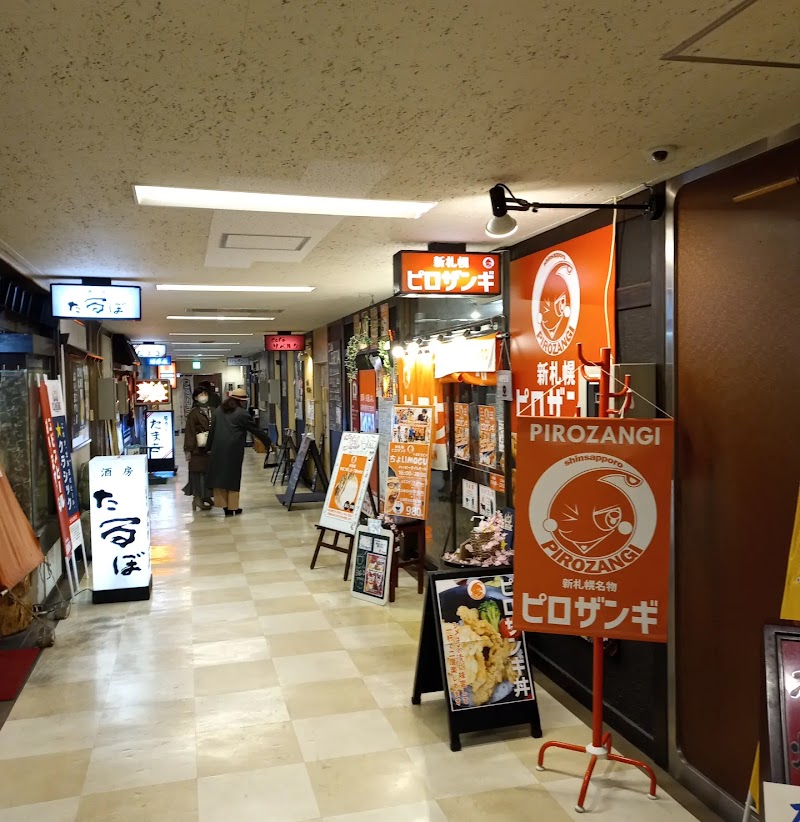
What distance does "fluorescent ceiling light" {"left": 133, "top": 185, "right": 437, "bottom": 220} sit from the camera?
3357mm

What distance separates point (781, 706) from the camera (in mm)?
1944

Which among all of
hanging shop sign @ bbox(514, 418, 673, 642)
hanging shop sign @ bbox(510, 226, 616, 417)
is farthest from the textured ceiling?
hanging shop sign @ bbox(514, 418, 673, 642)

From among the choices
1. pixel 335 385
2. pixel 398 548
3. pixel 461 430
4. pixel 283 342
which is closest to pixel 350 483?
pixel 398 548

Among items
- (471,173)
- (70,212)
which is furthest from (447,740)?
(70,212)

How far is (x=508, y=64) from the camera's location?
79.4 inches

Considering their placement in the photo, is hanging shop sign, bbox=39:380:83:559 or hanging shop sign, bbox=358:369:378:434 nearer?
hanging shop sign, bbox=39:380:83:559

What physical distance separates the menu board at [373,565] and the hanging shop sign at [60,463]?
2.23m

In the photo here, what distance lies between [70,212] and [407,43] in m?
2.44

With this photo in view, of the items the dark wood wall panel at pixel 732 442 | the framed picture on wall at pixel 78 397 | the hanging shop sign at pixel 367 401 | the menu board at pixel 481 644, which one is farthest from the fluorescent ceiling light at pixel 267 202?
the framed picture on wall at pixel 78 397

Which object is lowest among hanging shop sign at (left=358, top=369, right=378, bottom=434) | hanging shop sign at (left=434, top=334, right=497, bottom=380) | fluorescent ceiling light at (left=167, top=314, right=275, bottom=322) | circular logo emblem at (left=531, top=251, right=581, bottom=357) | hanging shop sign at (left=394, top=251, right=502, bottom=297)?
hanging shop sign at (left=358, top=369, right=378, bottom=434)

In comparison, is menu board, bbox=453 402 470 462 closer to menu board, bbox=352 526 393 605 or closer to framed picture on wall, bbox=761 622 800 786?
menu board, bbox=352 526 393 605

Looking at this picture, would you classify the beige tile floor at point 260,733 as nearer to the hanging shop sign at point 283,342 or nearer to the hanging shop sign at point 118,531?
the hanging shop sign at point 118,531

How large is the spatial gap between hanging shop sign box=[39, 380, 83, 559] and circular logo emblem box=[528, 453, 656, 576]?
154 inches

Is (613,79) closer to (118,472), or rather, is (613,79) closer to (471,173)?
(471,173)
